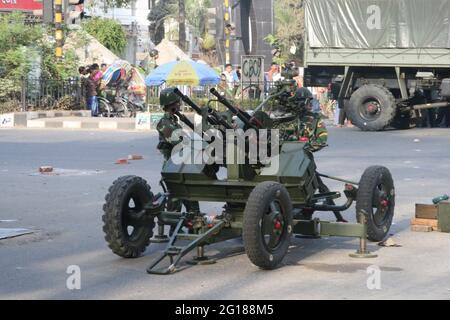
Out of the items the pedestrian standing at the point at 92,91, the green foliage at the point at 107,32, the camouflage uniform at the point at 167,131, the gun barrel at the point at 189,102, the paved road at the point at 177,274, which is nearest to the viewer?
the paved road at the point at 177,274

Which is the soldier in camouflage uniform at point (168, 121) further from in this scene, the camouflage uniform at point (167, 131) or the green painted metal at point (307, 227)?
the green painted metal at point (307, 227)

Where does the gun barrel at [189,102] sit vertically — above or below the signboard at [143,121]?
above

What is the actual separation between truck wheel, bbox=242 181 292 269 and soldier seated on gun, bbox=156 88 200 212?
1.07 meters

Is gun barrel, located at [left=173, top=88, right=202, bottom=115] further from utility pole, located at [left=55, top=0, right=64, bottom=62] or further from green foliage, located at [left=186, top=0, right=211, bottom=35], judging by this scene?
green foliage, located at [left=186, top=0, right=211, bottom=35]

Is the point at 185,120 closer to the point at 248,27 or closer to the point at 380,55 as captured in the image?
the point at 380,55

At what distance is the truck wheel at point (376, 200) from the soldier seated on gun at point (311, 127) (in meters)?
0.49

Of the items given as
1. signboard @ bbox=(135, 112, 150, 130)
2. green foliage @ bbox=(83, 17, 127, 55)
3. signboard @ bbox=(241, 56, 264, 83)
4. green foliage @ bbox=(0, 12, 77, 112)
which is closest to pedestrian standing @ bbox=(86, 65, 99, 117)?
green foliage @ bbox=(0, 12, 77, 112)

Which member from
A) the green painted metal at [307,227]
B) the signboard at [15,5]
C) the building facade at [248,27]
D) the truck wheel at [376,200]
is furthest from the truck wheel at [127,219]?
the signboard at [15,5]

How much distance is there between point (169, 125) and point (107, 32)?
Result: 1590 inches

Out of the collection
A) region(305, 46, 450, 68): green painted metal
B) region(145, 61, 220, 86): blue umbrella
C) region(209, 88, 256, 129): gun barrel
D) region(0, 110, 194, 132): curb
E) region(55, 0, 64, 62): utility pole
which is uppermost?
region(55, 0, 64, 62): utility pole

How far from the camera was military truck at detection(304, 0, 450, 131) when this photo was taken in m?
25.0

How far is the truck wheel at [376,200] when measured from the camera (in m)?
8.85
